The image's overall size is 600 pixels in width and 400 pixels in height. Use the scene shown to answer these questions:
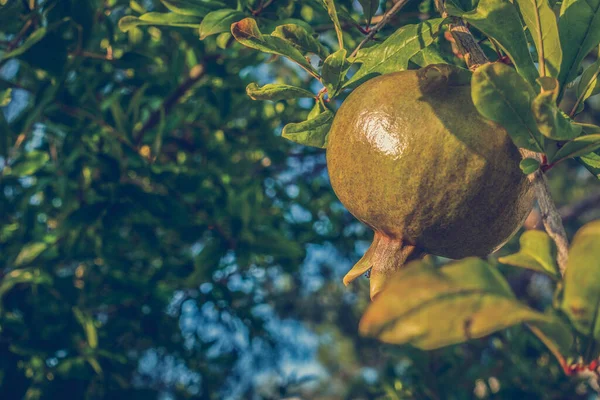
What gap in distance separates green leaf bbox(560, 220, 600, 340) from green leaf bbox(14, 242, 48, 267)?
179cm

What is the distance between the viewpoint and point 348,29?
1.54 meters

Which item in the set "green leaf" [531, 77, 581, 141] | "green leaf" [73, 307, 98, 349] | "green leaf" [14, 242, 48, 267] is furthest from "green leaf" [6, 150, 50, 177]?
"green leaf" [531, 77, 581, 141]

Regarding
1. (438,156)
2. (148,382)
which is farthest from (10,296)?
(438,156)

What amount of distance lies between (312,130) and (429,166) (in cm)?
28

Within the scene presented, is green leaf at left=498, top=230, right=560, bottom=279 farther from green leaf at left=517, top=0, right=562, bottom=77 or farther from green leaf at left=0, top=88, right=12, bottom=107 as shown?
green leaf at left=0, top=88, right=12, bottom=107

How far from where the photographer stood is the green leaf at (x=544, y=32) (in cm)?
72

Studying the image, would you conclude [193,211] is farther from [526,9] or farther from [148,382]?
[148,382]

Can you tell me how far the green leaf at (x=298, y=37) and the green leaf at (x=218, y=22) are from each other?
0.88 feet

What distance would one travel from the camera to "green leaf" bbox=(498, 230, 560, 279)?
62cm

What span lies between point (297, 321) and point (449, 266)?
435 cm

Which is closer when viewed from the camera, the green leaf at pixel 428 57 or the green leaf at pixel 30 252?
the green leaf at pixel 428 57

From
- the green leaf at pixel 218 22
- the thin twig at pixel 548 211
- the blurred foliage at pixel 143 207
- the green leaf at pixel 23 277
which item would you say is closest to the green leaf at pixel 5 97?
the blurred foliage at pixel 143 207

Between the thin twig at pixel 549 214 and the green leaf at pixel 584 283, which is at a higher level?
the green leaf at pixel 584 283

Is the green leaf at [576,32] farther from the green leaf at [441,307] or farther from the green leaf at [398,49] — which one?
the green leaf at [441,307]
